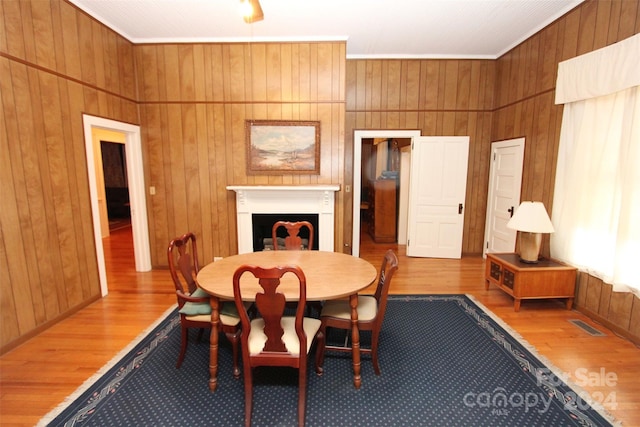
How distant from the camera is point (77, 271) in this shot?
10.2 feet

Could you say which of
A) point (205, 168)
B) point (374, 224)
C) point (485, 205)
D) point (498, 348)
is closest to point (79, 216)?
point (205, 168)

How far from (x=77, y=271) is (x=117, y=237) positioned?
3.78 meters

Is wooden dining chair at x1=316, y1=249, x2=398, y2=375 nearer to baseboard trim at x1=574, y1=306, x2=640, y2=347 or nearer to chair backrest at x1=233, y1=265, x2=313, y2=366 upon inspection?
chair backrest at x1=233, y1=265, x2=313, y2=366

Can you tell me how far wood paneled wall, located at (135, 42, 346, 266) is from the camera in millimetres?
3973

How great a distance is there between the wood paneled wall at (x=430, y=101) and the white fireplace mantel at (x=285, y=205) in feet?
2.63

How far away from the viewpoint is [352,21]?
3.50 metres

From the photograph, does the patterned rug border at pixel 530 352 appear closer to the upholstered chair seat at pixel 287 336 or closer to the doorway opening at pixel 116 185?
the upholstered chair seat at pixel 287 336

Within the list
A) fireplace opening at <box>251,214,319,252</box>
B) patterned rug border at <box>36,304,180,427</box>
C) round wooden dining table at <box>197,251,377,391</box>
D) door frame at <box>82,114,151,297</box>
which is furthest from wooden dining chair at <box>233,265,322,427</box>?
door frame at <box>82,114,151,297</box>

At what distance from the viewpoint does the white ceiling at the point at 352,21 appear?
314 centimetres

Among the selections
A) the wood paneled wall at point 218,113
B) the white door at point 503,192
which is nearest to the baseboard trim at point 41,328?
the wood paneled wall at point 218,113

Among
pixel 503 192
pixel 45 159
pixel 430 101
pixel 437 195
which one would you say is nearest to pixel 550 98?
pixel 503 192

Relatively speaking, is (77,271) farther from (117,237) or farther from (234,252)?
(117,237)

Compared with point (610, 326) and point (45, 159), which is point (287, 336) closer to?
point (45, 159)

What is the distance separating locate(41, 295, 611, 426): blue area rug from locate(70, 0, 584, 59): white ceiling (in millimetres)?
3384
